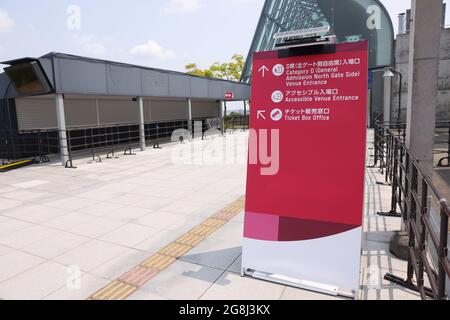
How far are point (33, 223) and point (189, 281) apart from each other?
11.2 feet

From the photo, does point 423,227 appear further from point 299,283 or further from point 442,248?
point 299,283

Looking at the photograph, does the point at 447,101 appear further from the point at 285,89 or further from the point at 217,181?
the point at 285,89

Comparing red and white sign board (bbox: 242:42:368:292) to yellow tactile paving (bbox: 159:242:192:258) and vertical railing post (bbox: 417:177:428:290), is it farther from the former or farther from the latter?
yellow tactile paving (bbox: 159:242:192:258)

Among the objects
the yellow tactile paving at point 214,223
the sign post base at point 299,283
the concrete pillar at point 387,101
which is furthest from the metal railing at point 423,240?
the concrete pillar at point 387,101

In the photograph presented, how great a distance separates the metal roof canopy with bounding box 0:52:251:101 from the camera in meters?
10.4

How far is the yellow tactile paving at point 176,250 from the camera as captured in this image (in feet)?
13.5

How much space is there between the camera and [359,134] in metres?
3.00

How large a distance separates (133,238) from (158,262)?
0.93m

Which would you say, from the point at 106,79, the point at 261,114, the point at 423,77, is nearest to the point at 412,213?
the point at 423,77

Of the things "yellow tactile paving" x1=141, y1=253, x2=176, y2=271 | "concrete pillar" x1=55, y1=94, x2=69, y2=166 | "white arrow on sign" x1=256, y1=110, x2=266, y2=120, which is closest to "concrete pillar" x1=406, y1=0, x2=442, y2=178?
"white arrow on sign" x1=256, y1=110, x2=266, y2=120

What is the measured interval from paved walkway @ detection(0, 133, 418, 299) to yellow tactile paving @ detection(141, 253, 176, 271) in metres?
0.07

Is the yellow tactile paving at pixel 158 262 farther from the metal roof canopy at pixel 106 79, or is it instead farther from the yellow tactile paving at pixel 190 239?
the metal roof canopy at pixel 106 79

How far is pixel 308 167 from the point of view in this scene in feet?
10.6
